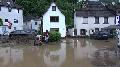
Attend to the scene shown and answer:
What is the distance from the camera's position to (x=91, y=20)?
64.2m

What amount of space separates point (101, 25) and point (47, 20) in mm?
11722

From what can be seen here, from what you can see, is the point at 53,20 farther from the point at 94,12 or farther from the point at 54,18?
the point at 94,12

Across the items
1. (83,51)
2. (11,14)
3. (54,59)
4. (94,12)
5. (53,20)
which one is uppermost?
(94,12)

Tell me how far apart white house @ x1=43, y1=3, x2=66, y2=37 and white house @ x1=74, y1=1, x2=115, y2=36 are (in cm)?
599

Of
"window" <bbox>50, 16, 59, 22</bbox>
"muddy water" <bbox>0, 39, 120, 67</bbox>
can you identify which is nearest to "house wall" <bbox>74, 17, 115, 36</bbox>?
"window" <bbox>50, 16, 59, 22</bbox>

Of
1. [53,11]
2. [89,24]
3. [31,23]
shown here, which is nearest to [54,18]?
[53,11]

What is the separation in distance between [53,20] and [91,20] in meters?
9.05

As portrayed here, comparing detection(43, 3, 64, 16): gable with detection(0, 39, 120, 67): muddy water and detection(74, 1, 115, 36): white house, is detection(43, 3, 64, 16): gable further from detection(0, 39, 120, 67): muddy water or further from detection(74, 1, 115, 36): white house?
detection(0, 39, 120, 67): muddy water

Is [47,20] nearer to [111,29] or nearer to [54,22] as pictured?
[54,22]

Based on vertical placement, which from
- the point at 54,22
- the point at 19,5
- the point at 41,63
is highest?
the point at 19,5

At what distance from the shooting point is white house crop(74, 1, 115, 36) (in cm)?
6362

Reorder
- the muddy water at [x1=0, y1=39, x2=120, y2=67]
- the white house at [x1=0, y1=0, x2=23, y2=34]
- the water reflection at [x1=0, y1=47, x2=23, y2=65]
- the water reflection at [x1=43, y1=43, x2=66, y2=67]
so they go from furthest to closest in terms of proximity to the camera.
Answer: the white house at [x1=0, y1=0, x2=23, y2=34]
the water reflection at [x1=0, y1=47, x2=23, y2=65]
the water reflection at [x1=43, y1=43, x2=66, y2=67]
the muddy water at [x1=0, y1=39, x2=120, y2=67]

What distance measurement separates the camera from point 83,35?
63844 millimetres

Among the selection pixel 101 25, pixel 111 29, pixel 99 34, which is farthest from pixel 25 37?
pixel 101 25
